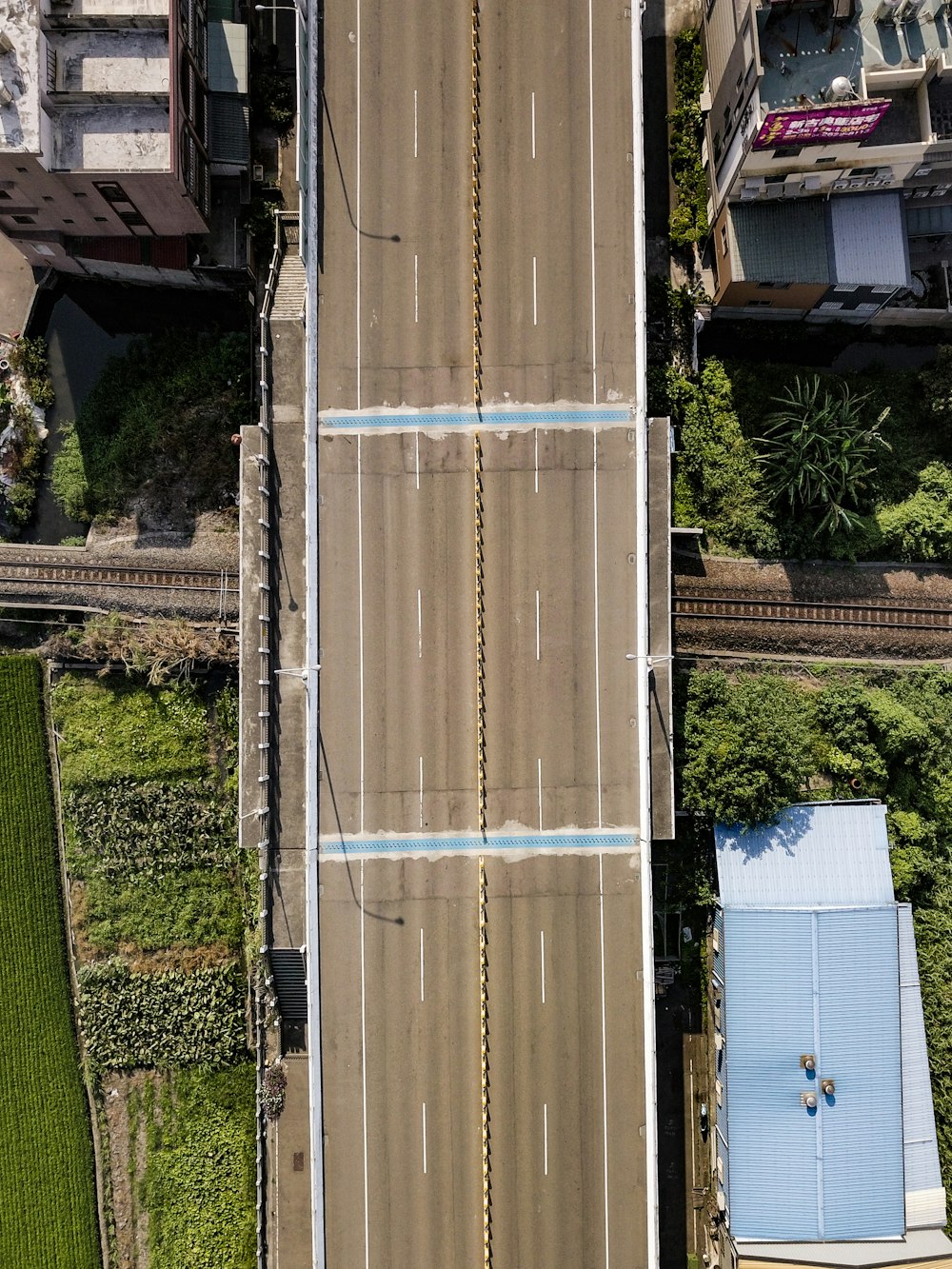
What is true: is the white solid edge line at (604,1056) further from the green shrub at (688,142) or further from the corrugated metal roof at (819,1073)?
the green shrub at (688,142)

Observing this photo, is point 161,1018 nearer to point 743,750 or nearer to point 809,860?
point 743,750

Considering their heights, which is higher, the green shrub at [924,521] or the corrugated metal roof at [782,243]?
the corrugated metal roof at [782,243]

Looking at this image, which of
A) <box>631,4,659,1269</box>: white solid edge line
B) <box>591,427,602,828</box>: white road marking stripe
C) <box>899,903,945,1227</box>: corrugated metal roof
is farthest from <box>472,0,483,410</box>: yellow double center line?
<box>899,903,945,1227</box>: corrugated metal roof

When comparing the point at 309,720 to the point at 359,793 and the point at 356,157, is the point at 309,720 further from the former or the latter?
the point at 356,157

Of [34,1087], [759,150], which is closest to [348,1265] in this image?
[34,1087]

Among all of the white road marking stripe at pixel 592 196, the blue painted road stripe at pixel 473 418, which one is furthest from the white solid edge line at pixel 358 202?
the white road marking stripe at pixel 592 196

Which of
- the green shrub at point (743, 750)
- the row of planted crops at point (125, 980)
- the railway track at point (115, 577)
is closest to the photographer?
the green shrub at point (743, 750)
